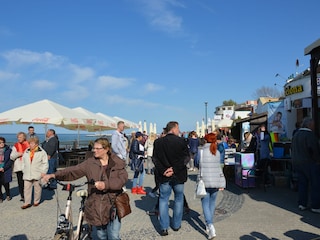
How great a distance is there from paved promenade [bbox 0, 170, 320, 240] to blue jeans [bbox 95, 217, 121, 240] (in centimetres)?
69

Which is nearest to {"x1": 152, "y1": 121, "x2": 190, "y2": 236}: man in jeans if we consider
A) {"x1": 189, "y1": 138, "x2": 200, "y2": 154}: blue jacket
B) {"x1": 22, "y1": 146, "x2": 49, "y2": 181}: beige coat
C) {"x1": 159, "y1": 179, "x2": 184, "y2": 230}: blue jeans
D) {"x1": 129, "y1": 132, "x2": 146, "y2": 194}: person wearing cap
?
{"x1": 159, "y1": 179, "x2": 184, "y2": 230}: blue jeans

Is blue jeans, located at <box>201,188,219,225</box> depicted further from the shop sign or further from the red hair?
the shop sign

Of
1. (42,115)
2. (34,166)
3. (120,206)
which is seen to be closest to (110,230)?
(120,206)

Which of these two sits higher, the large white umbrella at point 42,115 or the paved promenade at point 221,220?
the large white umbrella at point 42,115

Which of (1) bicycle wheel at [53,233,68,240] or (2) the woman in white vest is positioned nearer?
(1) bicycle wheel at [53,233,68,240]

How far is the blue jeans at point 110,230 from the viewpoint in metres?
3.76

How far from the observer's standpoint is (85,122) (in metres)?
15.3

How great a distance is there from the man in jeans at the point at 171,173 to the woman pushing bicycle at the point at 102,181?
1755mm

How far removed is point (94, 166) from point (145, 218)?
10.2ft

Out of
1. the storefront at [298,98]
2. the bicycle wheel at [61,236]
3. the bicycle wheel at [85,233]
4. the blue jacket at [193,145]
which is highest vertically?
the storefront at [298,98]

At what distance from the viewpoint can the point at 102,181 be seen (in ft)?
12.0

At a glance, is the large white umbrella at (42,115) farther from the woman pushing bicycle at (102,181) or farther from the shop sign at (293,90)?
the woman pushing bicycle at (102,181)

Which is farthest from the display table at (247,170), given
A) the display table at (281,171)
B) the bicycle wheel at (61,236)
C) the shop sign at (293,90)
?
the shop sign at (293,90)

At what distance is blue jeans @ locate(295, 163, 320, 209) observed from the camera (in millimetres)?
6702
